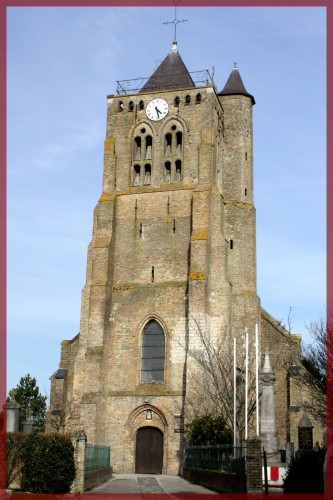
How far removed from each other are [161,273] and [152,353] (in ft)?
13.9

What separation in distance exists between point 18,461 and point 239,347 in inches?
620

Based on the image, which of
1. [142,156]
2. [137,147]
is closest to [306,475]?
[142,156]

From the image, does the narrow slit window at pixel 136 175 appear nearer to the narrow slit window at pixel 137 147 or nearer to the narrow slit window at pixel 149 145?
the narrow slit window at pixel 137 147

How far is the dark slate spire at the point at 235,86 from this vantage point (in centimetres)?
4109

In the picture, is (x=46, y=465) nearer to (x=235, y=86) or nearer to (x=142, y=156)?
(x=142, y=156)

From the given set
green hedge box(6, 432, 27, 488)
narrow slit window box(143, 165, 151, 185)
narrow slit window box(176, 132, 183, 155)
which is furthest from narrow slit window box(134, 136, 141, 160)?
green hedge box(6, 432, 27, 488)

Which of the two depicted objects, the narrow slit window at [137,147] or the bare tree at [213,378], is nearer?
the bare tree at [213,378]

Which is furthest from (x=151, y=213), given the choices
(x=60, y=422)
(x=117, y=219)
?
(x=60, y=422)

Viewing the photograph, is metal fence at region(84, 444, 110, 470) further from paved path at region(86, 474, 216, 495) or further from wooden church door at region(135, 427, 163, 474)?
wooden church door at region(135, 427, 163, 474)

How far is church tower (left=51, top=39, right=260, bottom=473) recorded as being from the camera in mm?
32500

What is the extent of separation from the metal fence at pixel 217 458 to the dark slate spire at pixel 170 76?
2114 cm

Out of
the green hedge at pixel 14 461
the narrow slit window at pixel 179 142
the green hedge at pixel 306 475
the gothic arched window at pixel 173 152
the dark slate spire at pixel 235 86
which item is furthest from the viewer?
the dark slate spire at pixel 235 86

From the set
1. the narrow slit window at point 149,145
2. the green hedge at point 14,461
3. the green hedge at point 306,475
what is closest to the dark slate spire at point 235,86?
the narrow slit window at point 149,145

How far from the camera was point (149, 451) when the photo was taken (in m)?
32.5
